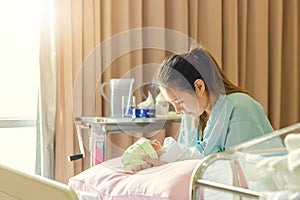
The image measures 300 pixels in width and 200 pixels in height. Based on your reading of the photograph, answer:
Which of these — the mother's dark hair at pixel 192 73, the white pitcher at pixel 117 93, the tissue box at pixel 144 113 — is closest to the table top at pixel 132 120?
the tissue box at pixel 144 113

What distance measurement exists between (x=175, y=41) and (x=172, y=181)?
1.76 metres

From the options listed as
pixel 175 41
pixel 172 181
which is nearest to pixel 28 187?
pixel 172 181

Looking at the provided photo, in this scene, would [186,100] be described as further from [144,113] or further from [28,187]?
[28,187]

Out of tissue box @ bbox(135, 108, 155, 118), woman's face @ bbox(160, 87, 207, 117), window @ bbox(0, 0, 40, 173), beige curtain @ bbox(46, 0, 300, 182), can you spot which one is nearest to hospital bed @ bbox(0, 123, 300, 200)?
woman's face @ bbox(160, 87, 207, 117)

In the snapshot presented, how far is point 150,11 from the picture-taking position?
287cm

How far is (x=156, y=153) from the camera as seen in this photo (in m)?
1.68

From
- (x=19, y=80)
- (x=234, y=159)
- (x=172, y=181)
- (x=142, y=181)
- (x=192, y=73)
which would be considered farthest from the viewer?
(x=19, y=80)

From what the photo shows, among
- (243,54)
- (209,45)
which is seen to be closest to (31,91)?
(209,45)

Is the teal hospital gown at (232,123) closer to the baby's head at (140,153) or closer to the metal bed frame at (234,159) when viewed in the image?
the baby's head at (140,153)

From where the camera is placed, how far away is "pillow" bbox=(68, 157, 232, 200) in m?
1.28

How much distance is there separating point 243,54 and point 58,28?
47.4 inches

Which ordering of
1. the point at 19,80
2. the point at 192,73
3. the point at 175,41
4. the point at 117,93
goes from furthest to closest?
the point at 175,41
the point at 19,80
the point at 117,93
the point at 192,73

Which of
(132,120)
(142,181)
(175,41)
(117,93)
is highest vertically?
(175,41)

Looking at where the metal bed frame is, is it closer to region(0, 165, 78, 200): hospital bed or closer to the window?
region(0, 165, 78, 200): hospital bed
